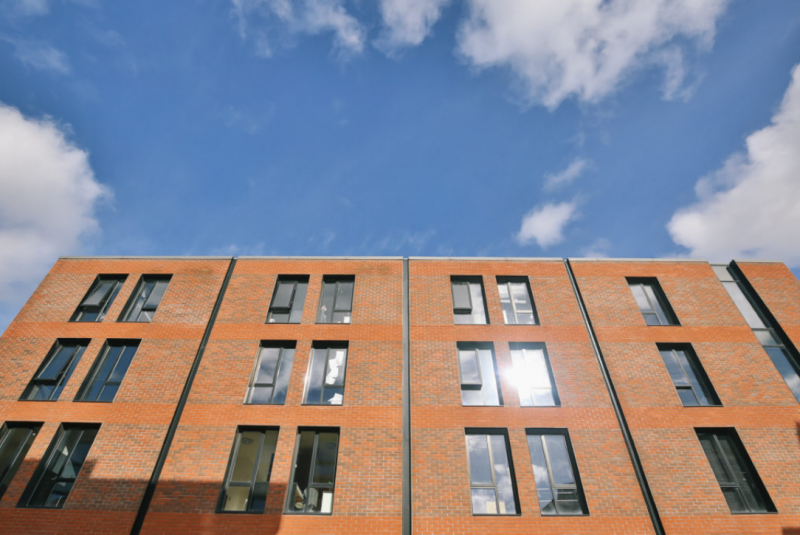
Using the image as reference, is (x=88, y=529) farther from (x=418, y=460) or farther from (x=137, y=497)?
(x=418, y=460)

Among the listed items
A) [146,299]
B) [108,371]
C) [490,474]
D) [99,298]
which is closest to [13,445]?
[108,371]

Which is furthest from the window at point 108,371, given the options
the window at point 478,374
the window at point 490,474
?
the window at point 490,474

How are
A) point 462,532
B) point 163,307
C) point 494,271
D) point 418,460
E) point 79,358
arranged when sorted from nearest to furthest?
point 462,532 < point 418,460 < point 79,358 < point 163,307 < point 494,271

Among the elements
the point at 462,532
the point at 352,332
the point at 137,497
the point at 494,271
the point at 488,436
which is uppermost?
the point at 494,271

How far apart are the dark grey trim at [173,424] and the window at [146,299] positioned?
7.65 feet

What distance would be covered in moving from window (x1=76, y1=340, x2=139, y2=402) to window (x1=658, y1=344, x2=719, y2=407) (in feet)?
59.0

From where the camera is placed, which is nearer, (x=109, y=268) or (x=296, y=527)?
(x=296, y=527)

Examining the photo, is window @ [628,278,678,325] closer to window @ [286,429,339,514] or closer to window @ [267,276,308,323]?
window @ [286,429,339,514]

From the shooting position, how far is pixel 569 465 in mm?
11227

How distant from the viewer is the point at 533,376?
12977 millimetres

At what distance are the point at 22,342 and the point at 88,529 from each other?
7272mm

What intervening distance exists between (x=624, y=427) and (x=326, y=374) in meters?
9.21

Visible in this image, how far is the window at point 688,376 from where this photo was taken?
40.8 feet

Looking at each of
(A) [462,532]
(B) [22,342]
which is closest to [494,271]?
(A) [462,532]
